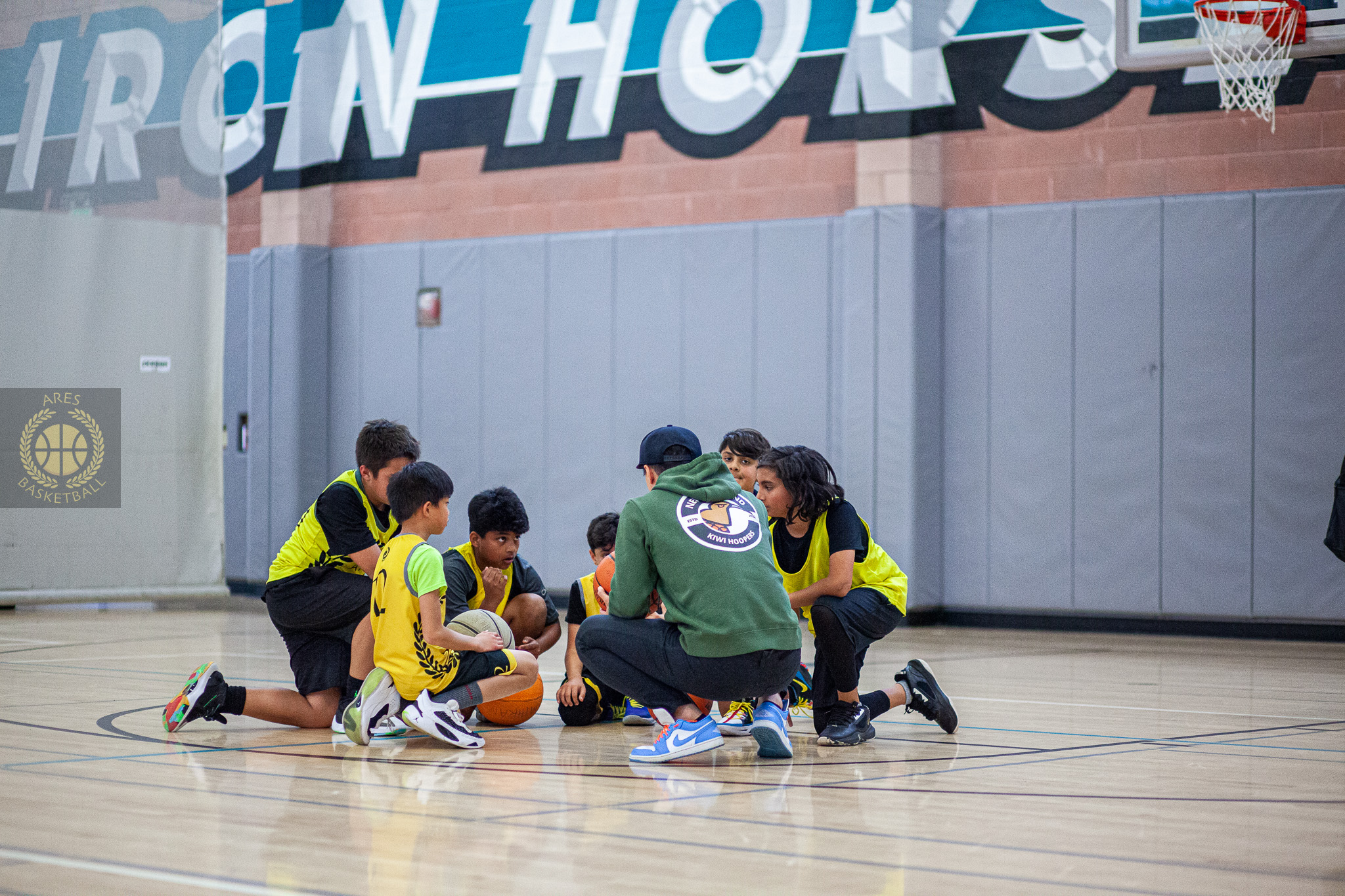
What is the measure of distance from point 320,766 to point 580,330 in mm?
8248

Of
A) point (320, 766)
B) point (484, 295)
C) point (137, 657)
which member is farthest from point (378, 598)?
point (484, 295)

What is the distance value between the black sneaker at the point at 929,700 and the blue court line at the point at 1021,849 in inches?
71.0

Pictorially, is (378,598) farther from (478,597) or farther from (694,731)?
(694,731)

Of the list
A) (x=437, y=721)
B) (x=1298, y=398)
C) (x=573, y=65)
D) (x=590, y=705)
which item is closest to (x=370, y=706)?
(x=437, y=721)

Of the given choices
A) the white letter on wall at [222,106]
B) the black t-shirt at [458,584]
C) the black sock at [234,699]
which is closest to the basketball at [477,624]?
the black t-shirt at [458,584]

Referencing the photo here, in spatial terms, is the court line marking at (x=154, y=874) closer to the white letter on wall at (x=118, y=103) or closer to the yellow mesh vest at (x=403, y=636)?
the yellow mesh vest at (x=403, y=636)

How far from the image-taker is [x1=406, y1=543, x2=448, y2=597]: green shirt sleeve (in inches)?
196

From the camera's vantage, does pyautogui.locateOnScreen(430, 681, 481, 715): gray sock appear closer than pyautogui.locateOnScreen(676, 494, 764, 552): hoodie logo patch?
No

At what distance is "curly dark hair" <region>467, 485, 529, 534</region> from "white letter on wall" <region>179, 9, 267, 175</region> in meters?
8.10

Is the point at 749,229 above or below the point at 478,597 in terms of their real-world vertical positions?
above

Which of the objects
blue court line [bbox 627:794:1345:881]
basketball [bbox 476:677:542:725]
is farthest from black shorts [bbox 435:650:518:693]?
blue court line [bbox 627:794:1345:881]

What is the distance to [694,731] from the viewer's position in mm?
4848

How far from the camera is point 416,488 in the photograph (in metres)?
5.18

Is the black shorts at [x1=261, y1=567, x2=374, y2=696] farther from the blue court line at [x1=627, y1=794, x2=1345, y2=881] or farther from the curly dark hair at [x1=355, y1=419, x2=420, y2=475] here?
the blue court line at [x1=627, y1=794, x2=1345, y2=881]
